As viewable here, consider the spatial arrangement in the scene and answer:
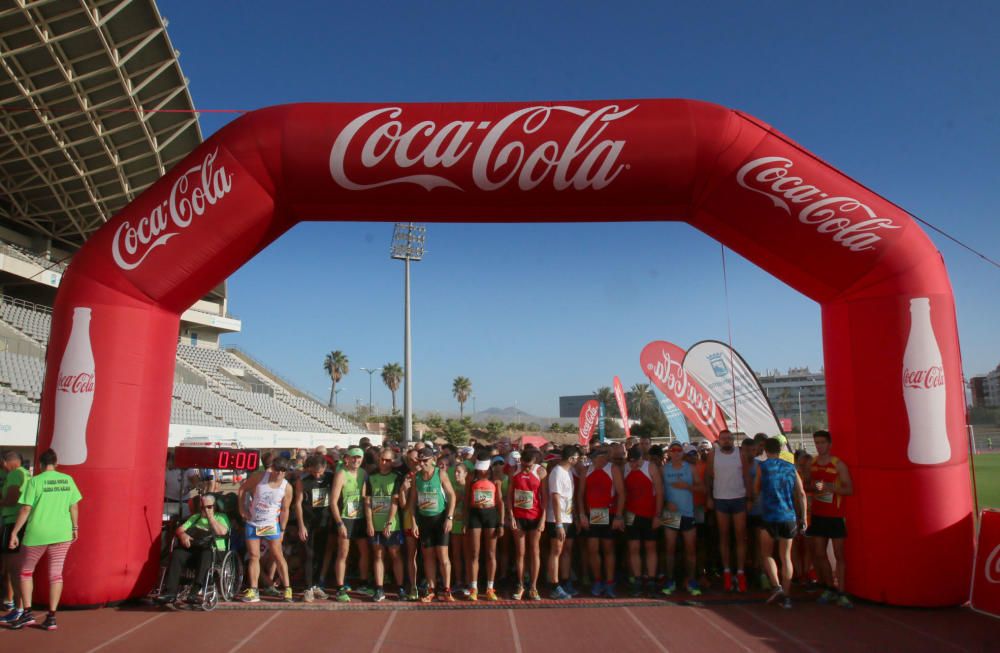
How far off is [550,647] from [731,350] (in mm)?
12774

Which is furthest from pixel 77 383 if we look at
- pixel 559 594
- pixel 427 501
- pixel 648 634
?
pixel 648 634

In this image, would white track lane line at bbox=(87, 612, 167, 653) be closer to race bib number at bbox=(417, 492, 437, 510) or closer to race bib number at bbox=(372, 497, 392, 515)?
race bib number at bbox=(372, 497, 392, 515)

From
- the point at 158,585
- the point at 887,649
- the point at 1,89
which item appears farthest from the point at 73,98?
the point at 887,649

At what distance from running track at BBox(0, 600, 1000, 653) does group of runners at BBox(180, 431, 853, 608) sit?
16.8 inches

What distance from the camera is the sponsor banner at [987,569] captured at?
5.70 m

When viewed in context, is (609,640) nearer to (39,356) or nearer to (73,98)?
(73,98)

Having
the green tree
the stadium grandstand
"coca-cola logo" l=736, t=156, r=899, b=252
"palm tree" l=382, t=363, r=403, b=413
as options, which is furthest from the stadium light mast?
"palm tree" l=382, t=363, r=403, b=413

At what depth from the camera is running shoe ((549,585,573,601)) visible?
6.45 metres

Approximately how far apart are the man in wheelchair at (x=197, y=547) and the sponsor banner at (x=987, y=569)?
700cm

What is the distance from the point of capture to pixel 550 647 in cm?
501

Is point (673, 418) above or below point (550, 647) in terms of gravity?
above

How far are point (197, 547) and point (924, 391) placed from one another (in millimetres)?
6979

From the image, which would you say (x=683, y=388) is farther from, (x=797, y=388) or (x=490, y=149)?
(x=797, y=388)

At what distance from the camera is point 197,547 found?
6.23 metres
